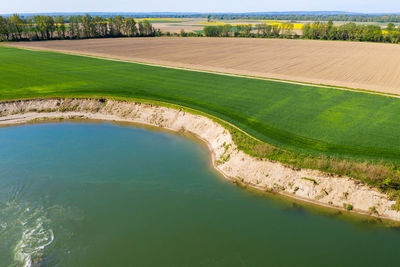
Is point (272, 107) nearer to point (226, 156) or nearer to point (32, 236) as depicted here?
point (226, 156)

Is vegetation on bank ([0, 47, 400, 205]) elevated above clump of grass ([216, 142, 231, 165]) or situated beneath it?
elevated above

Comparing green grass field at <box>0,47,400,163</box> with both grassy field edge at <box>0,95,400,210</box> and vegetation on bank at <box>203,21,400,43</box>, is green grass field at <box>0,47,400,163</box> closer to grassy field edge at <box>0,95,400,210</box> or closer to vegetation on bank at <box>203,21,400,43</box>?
grassy field edge at <box>0,95,400,210</box>

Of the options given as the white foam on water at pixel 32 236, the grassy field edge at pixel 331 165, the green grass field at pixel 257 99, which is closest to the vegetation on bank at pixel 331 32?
the green grass field at pixel 257 99

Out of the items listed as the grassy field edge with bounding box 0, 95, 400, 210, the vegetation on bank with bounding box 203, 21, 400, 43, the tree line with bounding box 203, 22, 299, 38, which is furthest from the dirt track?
the tree line with bounding box 203, 22, 299, 38

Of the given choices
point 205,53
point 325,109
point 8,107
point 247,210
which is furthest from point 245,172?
point 205,53

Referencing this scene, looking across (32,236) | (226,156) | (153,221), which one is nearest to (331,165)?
(226,156)

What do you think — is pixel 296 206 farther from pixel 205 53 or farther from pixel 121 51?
pixel 121 51

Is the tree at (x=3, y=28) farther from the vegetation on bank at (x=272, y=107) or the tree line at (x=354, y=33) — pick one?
the tree line at (x=354, y=33)
